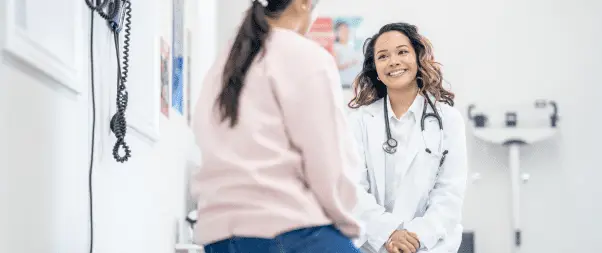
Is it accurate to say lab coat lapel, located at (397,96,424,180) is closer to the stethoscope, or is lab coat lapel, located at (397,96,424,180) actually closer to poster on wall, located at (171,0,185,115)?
the stethoscope

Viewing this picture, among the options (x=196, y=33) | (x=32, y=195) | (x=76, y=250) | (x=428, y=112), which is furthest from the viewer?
(x=196, y=33)

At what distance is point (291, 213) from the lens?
4.17 ft

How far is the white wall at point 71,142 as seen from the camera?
1485mm

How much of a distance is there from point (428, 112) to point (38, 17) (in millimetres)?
1073

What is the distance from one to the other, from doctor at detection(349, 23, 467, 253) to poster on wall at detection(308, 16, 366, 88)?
310cm

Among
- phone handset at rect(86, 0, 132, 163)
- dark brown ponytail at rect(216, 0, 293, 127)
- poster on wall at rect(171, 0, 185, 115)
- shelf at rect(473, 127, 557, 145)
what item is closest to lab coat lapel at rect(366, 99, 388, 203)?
phone handset at rect(86, 0, 132, 163)

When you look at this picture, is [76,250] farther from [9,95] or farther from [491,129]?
[491,129]

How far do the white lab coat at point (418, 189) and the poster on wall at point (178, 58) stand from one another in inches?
66.7

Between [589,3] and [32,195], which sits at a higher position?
[589,3]

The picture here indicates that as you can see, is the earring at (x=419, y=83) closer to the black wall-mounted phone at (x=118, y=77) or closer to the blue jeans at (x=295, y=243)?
the black wall-mounted phone at (x=118, y=77)

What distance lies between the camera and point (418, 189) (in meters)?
2.13

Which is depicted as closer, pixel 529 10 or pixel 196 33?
pixel 196 33

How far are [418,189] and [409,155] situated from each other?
93 millimetres

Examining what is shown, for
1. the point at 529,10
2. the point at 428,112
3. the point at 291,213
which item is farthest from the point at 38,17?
the point at 529,10
